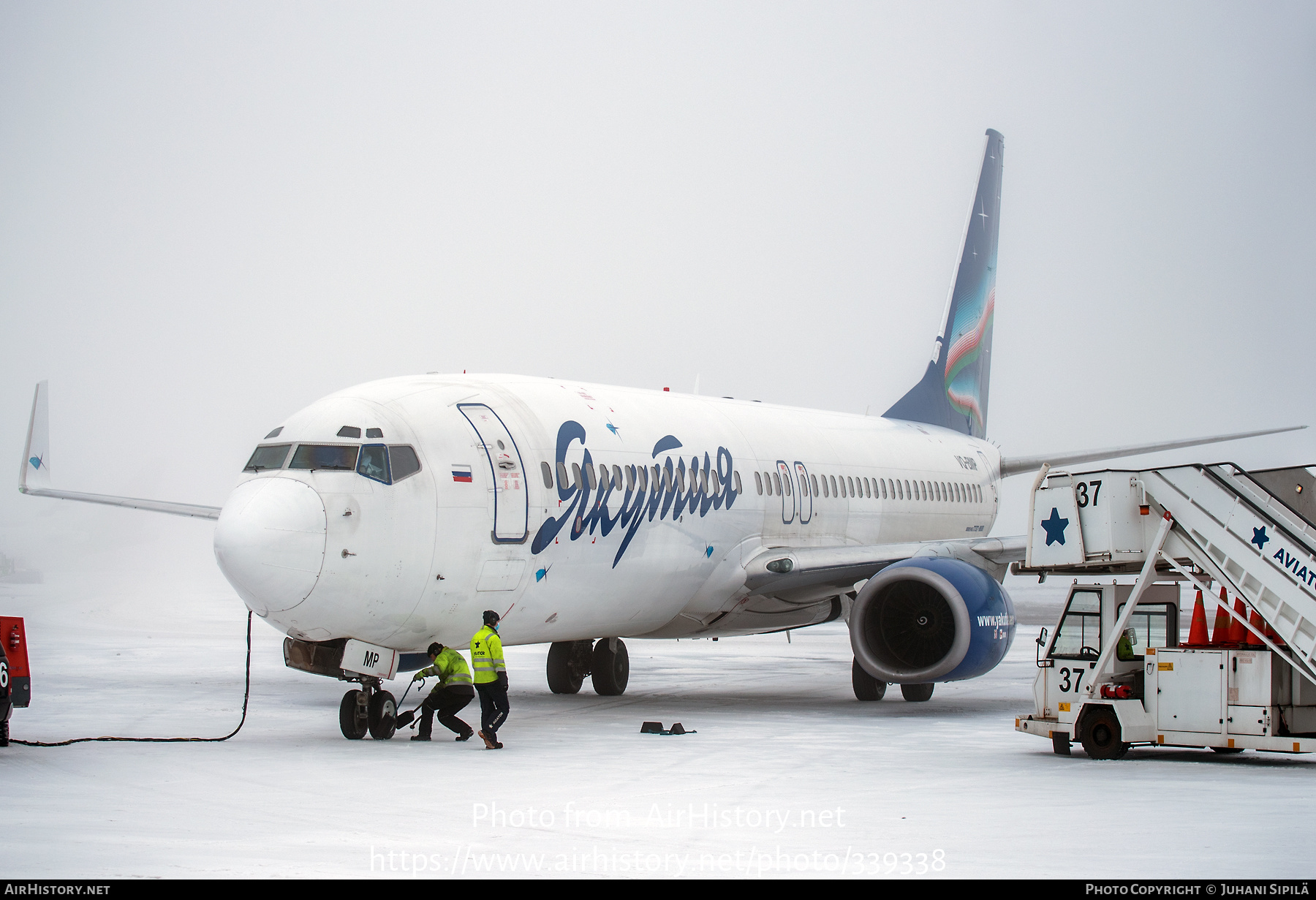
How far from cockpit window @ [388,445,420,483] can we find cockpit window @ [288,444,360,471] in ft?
1.06

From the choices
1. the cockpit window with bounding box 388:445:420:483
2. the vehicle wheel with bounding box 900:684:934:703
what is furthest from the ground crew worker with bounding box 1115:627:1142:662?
the cockpit window with bounding box 388:445:420:483

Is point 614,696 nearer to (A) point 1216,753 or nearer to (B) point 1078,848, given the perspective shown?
(A) point 1216,753

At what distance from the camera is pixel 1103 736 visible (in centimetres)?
1163

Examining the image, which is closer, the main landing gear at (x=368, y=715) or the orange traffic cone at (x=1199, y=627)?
the orange traffic cone at (x=1199, y=627)

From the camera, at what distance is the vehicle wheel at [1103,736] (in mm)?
Result: 11549

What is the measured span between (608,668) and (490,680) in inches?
220

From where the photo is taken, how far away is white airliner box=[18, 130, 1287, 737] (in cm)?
1190

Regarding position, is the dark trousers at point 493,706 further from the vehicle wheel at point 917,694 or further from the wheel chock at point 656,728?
the vehicle wheel at point 917,694

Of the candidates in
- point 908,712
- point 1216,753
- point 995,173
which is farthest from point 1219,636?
point 995,173

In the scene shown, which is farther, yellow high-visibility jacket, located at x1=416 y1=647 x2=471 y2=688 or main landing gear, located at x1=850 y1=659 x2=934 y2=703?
main landing gear, located at x1=850 y1=659 x2=934 y2=703

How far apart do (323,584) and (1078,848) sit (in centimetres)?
637

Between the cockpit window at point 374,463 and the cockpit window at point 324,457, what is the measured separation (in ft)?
0.21

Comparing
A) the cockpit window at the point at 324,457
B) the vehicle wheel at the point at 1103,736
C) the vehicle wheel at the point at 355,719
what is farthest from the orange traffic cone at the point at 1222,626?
the cockpit window at the point at 324,457

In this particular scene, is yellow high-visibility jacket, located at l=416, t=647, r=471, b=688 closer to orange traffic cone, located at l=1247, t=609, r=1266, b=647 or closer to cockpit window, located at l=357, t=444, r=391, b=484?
cockpit window, located at l=357, t=444, r=391, b=484
